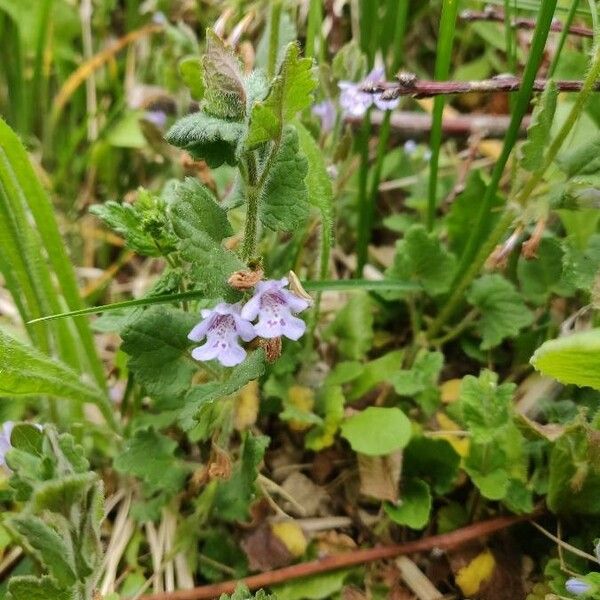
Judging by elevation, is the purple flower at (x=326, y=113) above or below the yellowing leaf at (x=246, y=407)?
above

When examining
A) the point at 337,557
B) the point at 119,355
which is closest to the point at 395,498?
the point at 337,557

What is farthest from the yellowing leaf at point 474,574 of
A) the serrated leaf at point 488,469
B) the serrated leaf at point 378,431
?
the serrated leaf at point 378,431

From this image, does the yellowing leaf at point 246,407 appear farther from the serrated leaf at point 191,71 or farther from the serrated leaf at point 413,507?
the serrated leaf at point 191,71

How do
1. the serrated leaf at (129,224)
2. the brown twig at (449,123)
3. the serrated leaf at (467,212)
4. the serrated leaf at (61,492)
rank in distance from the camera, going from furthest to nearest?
1. the brown twig at (449,123)
2. the serrated leaf at (467,212)
3. the serrated leaf at (129,224)
4. the serrated leaf at (61,492)

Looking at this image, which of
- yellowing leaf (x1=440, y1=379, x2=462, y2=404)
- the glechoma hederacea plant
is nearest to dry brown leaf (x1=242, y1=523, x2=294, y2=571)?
the glechoma hederacea plant

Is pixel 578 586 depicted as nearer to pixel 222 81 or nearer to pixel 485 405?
pixel 485 405

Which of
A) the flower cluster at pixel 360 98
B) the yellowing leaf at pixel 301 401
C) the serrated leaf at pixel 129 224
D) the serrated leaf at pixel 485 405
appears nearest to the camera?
the serrated leaf at pixel 129 224

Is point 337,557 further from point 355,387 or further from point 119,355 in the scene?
point 119,355

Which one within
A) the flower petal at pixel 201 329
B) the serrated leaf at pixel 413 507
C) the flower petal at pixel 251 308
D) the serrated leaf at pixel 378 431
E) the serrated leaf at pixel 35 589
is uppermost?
the flower petal at pixel 251 308
